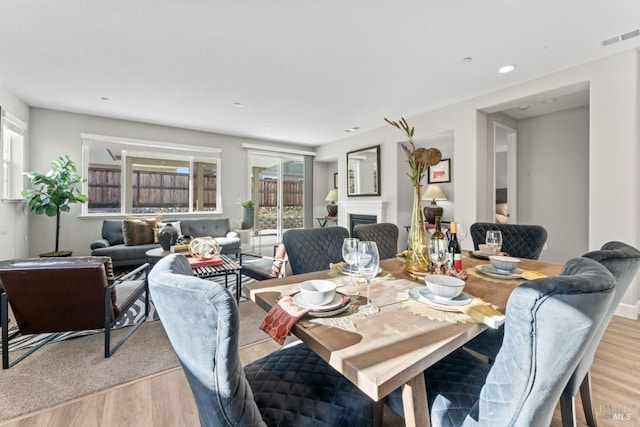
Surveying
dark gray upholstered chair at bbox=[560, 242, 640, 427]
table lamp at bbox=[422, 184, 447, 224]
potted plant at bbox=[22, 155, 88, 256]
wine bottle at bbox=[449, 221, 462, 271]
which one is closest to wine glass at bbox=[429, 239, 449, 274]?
wine bottle at bbox=[449, 221, 462, 271]

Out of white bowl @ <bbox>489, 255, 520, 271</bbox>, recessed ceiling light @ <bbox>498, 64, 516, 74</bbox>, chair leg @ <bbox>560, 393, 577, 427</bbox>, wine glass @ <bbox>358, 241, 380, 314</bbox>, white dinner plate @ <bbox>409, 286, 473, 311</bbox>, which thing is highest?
recessed ceiling light @ <bbox>498, 64, 516, 74</bbox>

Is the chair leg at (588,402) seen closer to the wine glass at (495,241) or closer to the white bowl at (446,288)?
the wine glass at (495,241)

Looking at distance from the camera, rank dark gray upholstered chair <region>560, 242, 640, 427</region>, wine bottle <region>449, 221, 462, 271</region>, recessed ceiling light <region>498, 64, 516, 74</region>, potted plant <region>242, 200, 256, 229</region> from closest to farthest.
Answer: dark gray upholstered chair <region>560, 242, 640, 427</region> → wine bottle <region>449, 221, 462, 271</region> → recessed ceiling light <region>498, 64, 516, 74</region> → potted plant <region>242, 200, 256, 229</region>

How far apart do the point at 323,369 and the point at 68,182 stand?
4.68 meters

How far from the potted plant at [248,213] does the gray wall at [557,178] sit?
4772mm

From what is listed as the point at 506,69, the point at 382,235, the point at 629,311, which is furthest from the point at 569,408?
the point at 506,69

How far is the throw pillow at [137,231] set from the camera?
4.27m

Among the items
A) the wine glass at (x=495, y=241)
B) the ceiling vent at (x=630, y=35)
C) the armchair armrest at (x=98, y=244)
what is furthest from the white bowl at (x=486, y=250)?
Result: the armchair armrest at (x=98, y=244)

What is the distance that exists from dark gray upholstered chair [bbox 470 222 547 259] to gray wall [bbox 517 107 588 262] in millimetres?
2515

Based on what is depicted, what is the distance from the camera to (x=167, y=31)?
7.55 feet

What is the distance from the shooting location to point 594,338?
96 cm

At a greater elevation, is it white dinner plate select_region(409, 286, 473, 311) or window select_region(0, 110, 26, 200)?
window select_region(0, 110, 26, 200)

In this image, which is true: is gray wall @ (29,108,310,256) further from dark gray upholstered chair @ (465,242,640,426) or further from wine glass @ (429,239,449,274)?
dark gray upholstered chair @ (465,242,640,426)

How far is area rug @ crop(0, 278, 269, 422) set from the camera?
5.08ft
